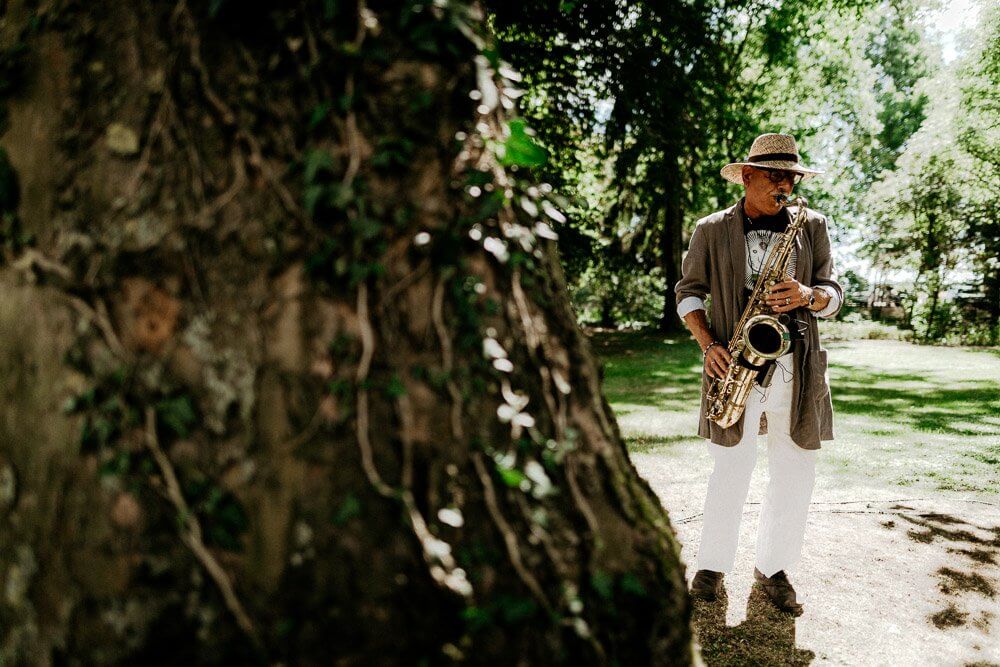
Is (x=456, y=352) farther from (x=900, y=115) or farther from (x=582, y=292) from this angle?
(x=900, y=115)

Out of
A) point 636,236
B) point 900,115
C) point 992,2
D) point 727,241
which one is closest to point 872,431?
point 727,241

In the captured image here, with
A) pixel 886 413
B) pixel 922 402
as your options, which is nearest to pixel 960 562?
pixel 886 413

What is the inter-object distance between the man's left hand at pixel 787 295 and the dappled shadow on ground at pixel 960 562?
5.98 feet

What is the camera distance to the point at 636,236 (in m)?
26.0

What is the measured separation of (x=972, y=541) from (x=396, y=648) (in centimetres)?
478

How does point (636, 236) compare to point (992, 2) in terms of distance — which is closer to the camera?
point (992, 2)

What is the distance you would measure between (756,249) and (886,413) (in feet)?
25.2

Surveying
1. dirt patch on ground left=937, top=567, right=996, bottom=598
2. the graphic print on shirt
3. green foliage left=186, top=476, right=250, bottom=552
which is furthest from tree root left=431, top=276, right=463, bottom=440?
dirt patch on ground left=937, top=567, right=996, bottom=598

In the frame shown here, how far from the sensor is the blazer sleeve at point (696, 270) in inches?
151

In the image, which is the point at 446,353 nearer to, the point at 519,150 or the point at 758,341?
the point at 519,150

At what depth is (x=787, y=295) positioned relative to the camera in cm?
347

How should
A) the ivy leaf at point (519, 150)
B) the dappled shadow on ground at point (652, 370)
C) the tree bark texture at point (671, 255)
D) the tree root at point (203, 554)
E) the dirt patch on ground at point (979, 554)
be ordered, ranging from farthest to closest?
the tree bark texture at point (671, 255), the dappled shadow on ground at point (652, 370), the dirt patch on ground at point (979, 554), the ivy leaf at point (519, 150), the tree root at point (203, 554)

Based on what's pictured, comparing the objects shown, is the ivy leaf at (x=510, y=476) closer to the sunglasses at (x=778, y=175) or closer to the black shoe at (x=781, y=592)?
the black shoe at (x=781, y=592)

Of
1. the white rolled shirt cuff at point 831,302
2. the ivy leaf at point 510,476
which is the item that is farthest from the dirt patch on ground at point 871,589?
the ivy leaf at point 510,476
